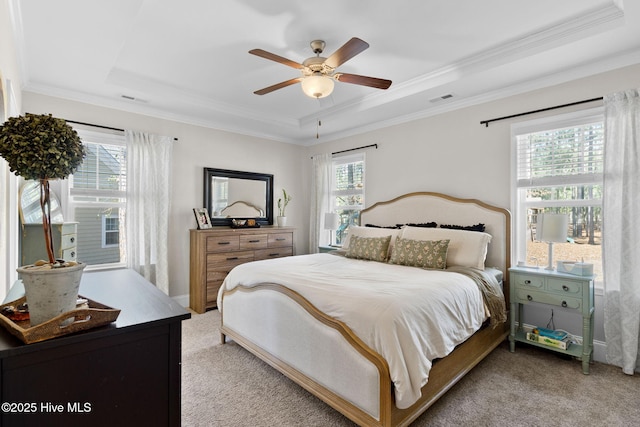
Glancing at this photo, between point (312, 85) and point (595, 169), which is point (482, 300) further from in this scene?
point (312, 85)

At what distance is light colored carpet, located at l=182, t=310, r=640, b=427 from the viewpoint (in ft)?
6.45

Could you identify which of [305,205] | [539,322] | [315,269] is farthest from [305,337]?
[305,205]

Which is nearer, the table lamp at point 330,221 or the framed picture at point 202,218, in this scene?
the framed picture at point 202,218

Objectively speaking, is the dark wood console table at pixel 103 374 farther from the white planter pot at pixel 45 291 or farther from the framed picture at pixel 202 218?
the framed picture at pixel 202 218

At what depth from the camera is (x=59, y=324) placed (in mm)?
959

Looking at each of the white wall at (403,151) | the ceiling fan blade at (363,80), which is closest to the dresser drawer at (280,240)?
the white wall at (403,151)

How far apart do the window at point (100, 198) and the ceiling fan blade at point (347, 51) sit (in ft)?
9.38

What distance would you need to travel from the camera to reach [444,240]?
3.16m

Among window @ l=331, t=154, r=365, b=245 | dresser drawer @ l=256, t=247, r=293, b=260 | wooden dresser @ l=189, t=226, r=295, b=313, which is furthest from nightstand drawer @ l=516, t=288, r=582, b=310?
wooden dresser @ l=189, t=226, r=295, b=313

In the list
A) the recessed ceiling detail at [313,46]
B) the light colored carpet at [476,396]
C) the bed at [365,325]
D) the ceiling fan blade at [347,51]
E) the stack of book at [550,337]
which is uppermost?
the recessed ceiling detail at [313,46]

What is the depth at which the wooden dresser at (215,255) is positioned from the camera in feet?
13.2

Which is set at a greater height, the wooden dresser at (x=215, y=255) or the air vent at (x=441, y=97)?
the air vent at (x=441, y=97)

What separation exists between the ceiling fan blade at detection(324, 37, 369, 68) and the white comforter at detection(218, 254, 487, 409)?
1628mm

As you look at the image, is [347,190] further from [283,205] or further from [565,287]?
[565,287]
